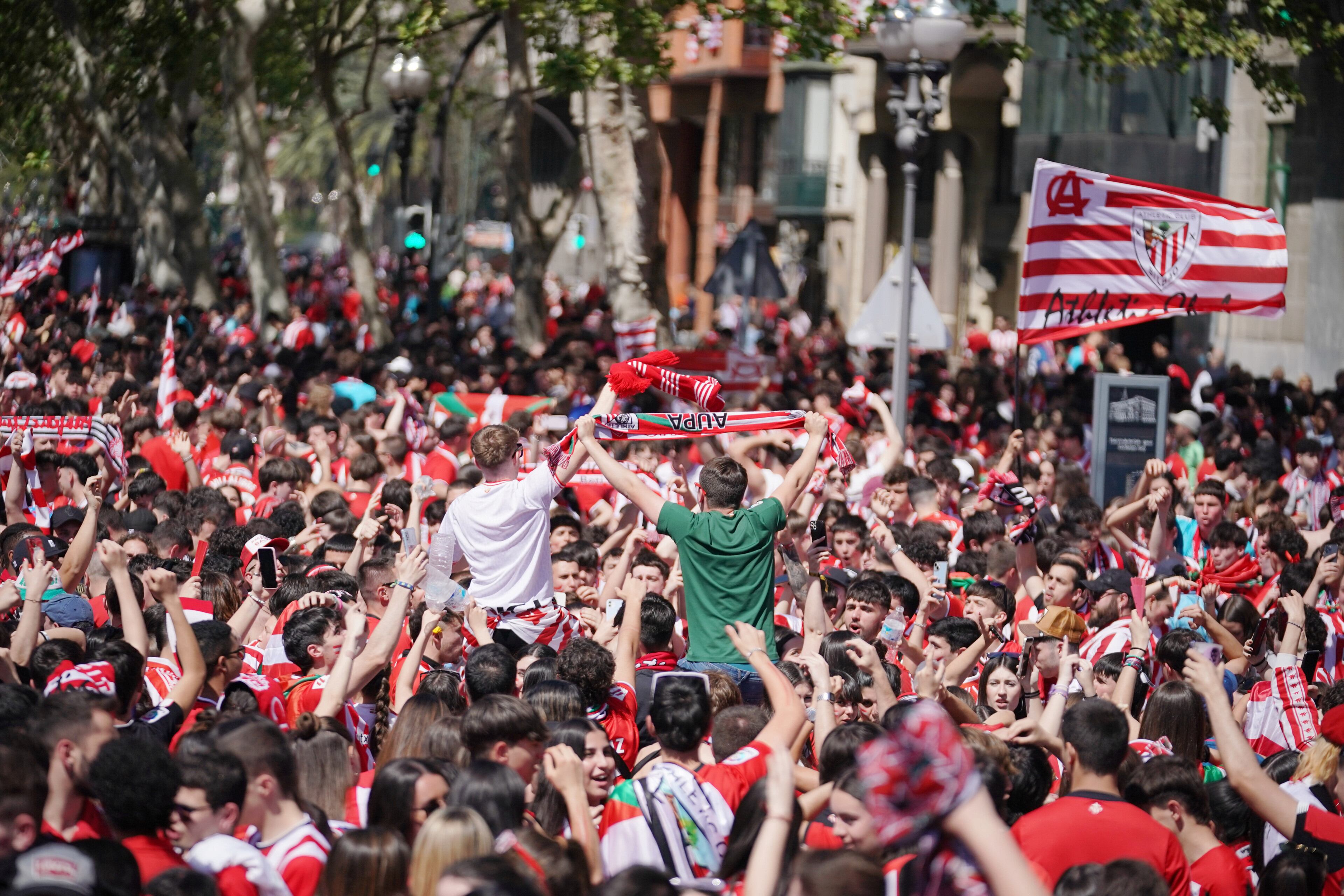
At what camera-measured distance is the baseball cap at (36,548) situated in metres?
6.34

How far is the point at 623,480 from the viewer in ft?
21.9

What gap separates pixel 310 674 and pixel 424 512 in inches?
144

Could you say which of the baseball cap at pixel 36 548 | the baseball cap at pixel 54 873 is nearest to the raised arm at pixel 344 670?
the baseball cap at pixel 36 548

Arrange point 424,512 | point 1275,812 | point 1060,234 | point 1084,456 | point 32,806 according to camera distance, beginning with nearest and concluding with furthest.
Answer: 1. point 32,806
2. point 1275,812
3. point 424,512
4. point 1060,234
5. point 1084,456

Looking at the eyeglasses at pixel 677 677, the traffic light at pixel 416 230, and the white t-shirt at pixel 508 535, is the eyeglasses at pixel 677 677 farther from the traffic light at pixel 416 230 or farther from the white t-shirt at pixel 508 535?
the traffic light at pixel 416 230

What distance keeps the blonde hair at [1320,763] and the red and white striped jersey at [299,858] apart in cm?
311

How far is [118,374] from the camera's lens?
47.9ft

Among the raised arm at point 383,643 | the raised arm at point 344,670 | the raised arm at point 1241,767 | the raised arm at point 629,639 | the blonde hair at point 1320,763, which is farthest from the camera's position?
the raised arm at point 629,639

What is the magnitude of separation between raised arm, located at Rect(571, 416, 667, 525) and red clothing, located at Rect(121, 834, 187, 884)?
9.18 ft

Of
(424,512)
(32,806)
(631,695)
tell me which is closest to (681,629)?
(631,695)

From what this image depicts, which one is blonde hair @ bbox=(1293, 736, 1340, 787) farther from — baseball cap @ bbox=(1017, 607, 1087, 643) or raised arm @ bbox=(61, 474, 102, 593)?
raised arm @ bbox=(61, 474, 102, 593)

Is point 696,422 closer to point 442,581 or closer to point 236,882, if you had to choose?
Answer: point 442,581

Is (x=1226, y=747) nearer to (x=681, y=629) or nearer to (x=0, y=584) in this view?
(x=681, y=629)

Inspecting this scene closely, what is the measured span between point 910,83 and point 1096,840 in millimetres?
9857
